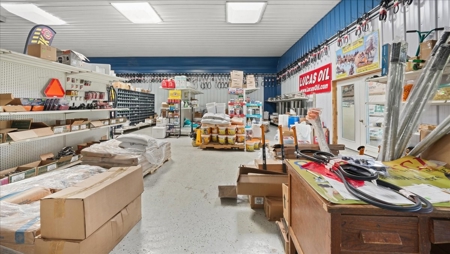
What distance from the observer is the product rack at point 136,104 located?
26.9ft

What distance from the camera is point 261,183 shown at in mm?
2227

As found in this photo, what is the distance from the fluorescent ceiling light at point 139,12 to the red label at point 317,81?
480 cm

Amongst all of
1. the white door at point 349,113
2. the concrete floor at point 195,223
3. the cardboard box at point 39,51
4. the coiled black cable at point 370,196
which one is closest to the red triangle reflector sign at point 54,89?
the cardboard box at point 39,51

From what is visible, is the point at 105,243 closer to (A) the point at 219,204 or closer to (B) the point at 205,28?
(A) the point at 219,204

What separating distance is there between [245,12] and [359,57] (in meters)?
3.00

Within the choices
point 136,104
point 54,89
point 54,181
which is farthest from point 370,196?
point 136,104

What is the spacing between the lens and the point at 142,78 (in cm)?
1102

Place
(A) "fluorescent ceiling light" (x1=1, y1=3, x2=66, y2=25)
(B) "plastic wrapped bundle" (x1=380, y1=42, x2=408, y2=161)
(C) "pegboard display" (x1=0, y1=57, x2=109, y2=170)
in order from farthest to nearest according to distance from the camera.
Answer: (A) "fluorescent ceiling light" (x1=1, y1=3, x2=66, y2=25) → (C) "pegboard display" (x1=0, y1=57, x2=109, y2=170) → (B) "plastic wrapped bundle" (x1=380, y1=42, x2=408, y2=161)

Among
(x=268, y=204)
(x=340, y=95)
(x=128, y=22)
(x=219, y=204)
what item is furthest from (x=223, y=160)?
(x=128, y=22)

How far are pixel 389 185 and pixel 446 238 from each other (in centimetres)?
25

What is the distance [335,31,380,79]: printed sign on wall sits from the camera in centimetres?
390

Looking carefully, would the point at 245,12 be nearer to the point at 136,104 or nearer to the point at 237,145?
the point at 237,145

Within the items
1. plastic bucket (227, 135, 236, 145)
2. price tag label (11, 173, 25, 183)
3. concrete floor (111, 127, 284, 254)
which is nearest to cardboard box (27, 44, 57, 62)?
price tag label (11, 173, 25, 183)

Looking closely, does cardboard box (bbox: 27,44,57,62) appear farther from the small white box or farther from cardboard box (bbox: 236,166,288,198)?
the small white box
